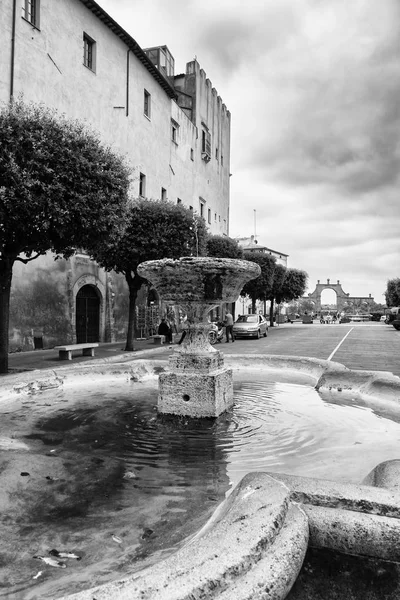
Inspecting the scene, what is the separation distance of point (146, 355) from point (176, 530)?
1239 centimetres

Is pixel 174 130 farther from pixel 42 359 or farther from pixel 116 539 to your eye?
pixel 116 539

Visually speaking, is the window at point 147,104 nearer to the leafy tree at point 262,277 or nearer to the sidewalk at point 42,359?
the leafy tree at point 262,277

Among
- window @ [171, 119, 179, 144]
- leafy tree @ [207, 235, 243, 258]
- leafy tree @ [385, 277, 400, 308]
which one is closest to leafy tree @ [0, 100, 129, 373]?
leafy tree @ [207, 235, 243, 258]

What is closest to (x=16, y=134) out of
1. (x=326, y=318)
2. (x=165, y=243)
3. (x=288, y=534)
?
(x=165, y=243)

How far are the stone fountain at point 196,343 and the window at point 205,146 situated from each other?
96.8 ft

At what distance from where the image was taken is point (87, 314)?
64.2 ft

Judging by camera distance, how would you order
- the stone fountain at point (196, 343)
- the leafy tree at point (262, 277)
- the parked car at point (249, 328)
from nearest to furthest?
1. the stone fountain at point (196, 343)
2. the parked car at point (249, 328)
3. the leafy tree at point (262, 277)

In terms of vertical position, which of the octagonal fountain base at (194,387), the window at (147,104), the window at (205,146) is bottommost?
the octagonal fountain base at (194,387)

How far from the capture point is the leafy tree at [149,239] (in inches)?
627

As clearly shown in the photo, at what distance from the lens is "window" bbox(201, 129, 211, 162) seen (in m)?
33.1

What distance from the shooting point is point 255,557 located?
62.5 inches

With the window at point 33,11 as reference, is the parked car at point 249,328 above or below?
below

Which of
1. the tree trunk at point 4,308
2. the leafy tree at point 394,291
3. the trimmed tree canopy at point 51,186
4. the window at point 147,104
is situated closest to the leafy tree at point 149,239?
the trimmed tree canopy at point 51,186

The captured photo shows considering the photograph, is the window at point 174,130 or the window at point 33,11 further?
the window at point 174,130
